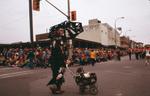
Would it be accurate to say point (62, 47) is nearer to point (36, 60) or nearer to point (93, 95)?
point (93, 95)

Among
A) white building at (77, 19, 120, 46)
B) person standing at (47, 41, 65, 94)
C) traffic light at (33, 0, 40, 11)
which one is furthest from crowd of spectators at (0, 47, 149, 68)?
white building at (77, 19, 120, 46)

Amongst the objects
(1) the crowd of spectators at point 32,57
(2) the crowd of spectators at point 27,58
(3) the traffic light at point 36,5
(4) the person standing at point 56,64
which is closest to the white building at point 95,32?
(1) the crowd of spectators at point 32,57

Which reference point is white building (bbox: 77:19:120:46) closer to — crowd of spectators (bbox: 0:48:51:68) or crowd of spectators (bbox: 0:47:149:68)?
crowd of spectators (bbox: 0:47:149:68)

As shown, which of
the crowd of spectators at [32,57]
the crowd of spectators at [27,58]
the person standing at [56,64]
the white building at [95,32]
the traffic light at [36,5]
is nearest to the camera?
the person standing at [56,64]

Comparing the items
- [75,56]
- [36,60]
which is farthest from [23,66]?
[75,56]

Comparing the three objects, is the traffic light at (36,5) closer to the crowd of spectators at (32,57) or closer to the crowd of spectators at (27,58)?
the crowd of spectators at (32,57)

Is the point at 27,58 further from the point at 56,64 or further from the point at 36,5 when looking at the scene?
the point at 56,64

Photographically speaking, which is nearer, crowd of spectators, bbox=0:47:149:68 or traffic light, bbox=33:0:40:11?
traffic light, bbox=33:0:40:11

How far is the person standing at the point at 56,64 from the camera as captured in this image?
1028cm

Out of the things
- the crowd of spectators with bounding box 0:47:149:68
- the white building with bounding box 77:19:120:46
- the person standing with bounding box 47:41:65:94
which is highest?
the white building with bounding box 77:19:120:46

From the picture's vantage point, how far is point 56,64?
1038cm

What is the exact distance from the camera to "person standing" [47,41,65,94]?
10281 mm

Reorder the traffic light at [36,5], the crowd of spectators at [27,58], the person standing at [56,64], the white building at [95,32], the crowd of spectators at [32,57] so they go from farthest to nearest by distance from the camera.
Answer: the white building at [95,32] < the crowd of spectators at [32,57] < the crowd of spectators at [27,58] < the traffic light at [36,5] < the person standing at [56,64]

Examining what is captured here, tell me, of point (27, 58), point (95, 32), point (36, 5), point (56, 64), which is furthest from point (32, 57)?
point (95, 32)
